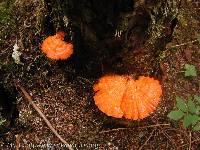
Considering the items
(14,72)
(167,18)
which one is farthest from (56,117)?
(167,18)

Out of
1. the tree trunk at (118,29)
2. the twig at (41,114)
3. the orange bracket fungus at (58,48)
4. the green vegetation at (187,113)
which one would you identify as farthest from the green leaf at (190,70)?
the twig at (41,114)

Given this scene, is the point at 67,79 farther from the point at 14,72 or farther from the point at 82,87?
the point at 14,72

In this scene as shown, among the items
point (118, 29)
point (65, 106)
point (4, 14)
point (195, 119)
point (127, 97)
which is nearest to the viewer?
point (118, 29)

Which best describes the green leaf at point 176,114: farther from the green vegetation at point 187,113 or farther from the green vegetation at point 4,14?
the green vegetation at point 4,14

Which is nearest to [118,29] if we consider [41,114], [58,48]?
[58,48]

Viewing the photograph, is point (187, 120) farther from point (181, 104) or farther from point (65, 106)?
point (65, 106)

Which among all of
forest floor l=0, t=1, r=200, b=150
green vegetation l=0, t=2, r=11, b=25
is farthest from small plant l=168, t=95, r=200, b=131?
green vegetation l=0, t=2, r=11, b=25

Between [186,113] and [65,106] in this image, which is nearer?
[186,113]
